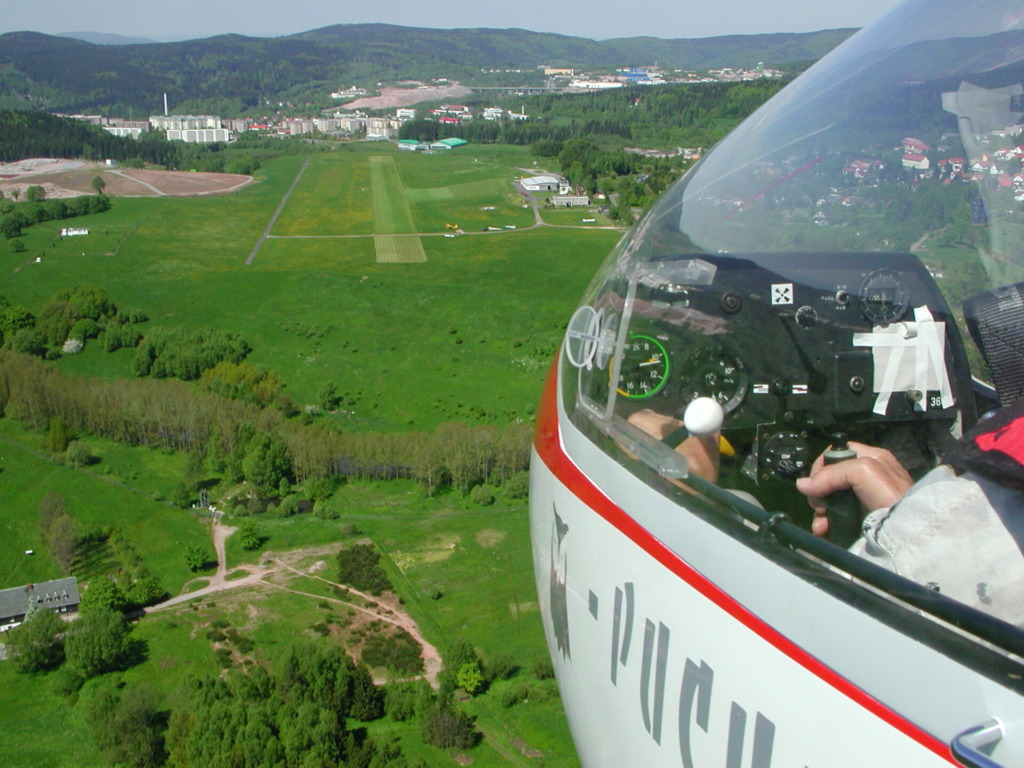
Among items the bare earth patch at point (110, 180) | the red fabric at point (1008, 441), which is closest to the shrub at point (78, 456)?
the red fabric at point (1008, 441)

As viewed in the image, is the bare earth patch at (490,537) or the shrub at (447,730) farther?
the bare earth patch at (490,537)

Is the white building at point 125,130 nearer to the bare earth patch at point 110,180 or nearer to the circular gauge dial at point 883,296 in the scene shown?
the bare earth patch at point 110,180

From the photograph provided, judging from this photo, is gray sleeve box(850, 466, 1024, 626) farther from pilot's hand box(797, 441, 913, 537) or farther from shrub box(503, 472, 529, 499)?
shrub box(503, 472, 529, 499)

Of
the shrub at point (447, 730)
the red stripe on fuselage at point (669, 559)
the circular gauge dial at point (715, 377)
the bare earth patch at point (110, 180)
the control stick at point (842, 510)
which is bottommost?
the shrub at point (447, 730)

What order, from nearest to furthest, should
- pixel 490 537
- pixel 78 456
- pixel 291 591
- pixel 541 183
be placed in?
pixel 291 591 < pixel 490 537 < pixel 78 456 < pixel 541 183

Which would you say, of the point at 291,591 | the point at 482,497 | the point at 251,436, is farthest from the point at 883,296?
the point at 251,436

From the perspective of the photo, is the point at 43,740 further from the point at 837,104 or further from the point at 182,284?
the point at 182,284

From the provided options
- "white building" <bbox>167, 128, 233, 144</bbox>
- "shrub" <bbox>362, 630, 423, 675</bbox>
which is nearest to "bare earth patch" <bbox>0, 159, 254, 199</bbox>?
"white building" <bbox>167, 128, 233, 144</bbox>

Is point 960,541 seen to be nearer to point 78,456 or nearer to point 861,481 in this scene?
point 861,481
